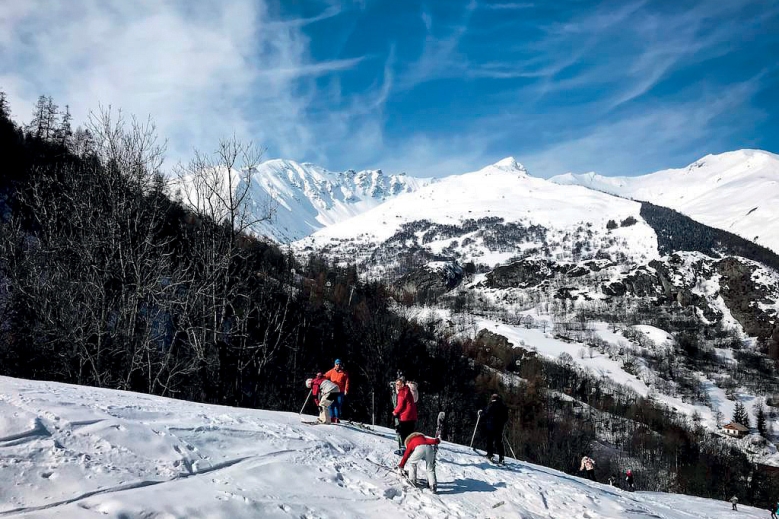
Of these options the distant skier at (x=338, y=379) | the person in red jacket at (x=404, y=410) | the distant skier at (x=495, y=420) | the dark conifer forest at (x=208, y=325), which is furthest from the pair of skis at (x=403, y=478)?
the dark conifer forest at (x=208, y=325)

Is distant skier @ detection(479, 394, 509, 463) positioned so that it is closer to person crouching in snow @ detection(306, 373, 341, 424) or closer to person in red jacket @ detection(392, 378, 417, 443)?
person in red jacket @ detection(392, 378, 417, 443)

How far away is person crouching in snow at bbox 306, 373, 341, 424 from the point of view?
45.9ft

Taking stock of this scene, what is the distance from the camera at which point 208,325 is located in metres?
27.1

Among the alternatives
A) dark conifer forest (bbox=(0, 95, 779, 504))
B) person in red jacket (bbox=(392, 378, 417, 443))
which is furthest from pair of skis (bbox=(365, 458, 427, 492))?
dark conifer forest (bbox=(0, 95, 779, 504))

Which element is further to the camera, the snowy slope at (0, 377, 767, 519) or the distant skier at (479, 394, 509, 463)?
the distant skier at (479, 394, 509, 463)

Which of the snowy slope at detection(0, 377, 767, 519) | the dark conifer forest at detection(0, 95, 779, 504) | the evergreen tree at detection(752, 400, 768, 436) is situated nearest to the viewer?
the snowy slope at detection(0, 377, 767, 519)

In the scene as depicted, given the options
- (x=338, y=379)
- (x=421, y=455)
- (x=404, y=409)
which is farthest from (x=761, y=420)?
(x=421, y=455)

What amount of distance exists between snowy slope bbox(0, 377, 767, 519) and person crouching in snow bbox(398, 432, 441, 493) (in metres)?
0.30

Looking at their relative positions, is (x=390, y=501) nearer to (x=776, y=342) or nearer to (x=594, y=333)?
(x=594, y=333)

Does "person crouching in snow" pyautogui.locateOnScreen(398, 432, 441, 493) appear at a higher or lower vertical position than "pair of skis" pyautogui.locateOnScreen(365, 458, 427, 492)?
higher

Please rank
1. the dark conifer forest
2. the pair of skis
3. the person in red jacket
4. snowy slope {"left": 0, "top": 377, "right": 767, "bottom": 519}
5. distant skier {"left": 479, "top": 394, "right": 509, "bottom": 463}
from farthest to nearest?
the dark conifer forest → distant skier {"left": 479, "top": 394, "right": 509, "bottom": 463} → the person in red jacket → the pair of skis → snowy slope {"left": 0, "top": 377, "right": 767, "bottom": 519}

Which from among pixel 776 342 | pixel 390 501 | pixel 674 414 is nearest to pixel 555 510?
pixel 390 501

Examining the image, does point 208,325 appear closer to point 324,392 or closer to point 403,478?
point 324,392

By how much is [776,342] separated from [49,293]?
250 meters
